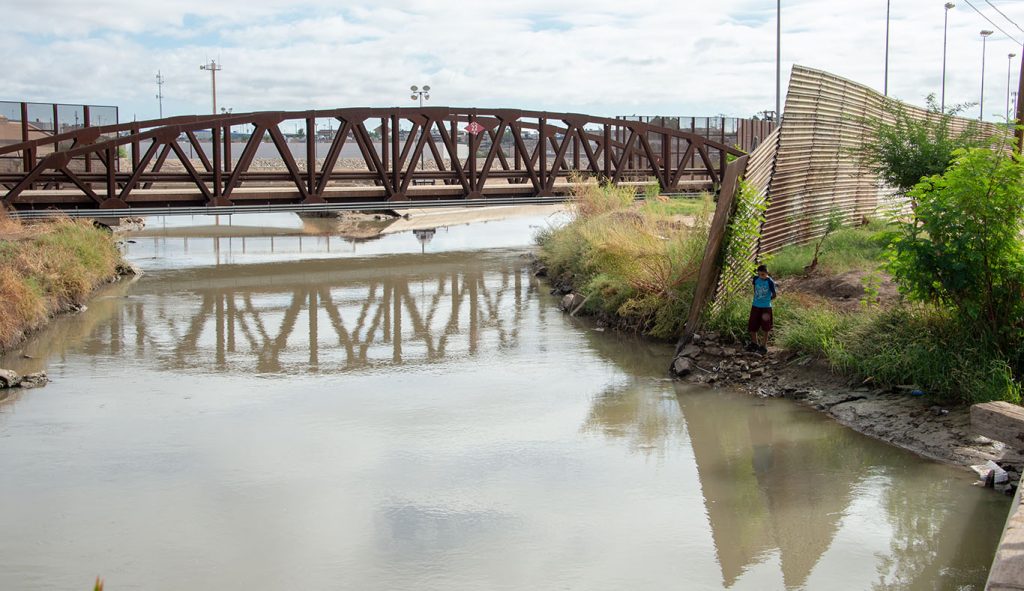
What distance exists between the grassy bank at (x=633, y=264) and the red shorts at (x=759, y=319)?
2.26m

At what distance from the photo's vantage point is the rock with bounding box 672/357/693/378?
524 inches

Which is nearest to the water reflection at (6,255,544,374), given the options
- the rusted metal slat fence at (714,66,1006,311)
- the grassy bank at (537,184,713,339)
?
the grassy bank at (537,184,713,339)

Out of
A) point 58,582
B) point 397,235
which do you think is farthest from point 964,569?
point 397,235

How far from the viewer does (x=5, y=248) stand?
697 inches

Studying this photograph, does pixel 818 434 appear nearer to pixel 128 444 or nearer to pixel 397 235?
pixel 128 444

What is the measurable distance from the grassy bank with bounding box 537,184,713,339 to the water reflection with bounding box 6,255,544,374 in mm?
1090

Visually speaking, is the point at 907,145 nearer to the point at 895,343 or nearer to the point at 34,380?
the point at 895,343

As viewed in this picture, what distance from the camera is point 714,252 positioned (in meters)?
14.0

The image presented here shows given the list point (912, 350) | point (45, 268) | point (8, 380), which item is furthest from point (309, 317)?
point (912, 350)

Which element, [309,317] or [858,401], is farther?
[309,317]

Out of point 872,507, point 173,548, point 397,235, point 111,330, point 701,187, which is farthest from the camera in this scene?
point 701,187

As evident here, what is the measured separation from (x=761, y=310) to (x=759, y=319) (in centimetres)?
13

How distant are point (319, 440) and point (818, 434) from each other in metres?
5.13

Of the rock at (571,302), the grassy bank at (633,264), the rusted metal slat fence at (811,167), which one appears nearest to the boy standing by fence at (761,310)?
the rusted metal slat fence at (811,167)
